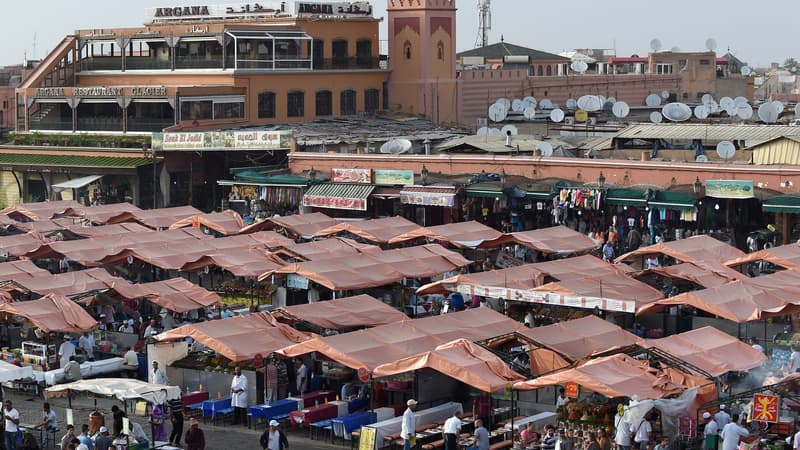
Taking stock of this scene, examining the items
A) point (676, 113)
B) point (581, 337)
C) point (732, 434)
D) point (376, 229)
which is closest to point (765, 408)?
point (732, 434)

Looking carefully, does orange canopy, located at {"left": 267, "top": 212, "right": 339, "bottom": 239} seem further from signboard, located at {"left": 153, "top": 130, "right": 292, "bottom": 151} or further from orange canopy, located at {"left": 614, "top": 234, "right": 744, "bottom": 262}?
signboard, located at {"left": 153, "top": 130, "right": 292, "bottom": 151}

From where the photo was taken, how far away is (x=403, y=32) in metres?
60.6

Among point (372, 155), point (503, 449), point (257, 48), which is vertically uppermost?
point (257, 48)

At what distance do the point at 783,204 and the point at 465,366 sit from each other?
16710 mm

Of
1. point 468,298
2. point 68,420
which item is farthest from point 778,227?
A: point 68,420

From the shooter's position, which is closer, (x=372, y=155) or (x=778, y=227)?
(x=778, y=227)

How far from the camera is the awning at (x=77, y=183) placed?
51.4 m

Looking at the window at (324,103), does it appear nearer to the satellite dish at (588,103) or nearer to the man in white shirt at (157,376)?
the satellite dish at (588,103)

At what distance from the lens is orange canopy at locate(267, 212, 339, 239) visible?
3850cm

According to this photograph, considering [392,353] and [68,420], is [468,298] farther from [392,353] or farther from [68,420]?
[68,420]

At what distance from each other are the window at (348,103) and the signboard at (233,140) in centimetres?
938

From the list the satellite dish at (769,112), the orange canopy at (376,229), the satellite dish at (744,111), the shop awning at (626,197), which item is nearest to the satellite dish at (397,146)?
the orange canopy at (376,229)

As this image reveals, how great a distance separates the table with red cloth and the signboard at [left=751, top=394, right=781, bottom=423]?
708 centimetres

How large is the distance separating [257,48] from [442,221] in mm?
14784
